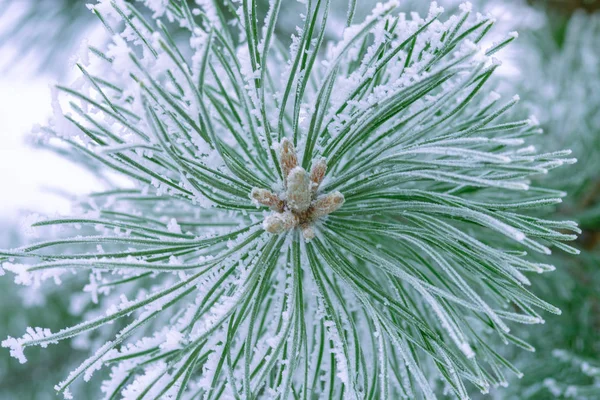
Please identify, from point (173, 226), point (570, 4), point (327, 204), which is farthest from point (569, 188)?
point (173, 226)

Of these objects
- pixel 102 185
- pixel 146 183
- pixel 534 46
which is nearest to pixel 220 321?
pixel 146 183

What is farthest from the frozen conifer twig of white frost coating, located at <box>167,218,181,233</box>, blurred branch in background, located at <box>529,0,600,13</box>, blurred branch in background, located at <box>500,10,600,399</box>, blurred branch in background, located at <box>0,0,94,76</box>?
blurred branch in background, located at <box>529,0,600,13</box>

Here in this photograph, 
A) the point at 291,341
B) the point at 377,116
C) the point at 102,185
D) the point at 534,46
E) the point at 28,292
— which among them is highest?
the point at 534,46

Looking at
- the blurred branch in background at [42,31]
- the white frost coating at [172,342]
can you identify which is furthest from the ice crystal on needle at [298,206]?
the blurred branch in background at [42,31]

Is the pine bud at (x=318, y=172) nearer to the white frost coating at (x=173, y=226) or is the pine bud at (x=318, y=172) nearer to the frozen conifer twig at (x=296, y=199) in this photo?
the frozen conifer twig at (x=296, y=199)

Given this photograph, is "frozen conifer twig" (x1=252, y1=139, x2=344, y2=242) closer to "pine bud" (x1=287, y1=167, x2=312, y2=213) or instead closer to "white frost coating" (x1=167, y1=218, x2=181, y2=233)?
"pine bud" (x1=287, y1=167, x2=312, y2=213)

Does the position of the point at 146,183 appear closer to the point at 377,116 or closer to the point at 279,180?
the point at 279,180
